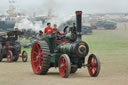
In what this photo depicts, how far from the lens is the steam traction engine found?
1204cm

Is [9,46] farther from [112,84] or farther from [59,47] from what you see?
[112,84]

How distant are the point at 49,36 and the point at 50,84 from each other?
3236 millimetres

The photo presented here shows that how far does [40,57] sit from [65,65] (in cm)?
147

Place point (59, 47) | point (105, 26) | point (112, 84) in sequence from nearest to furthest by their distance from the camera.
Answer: point (112, 84)
point (59, 47)
point (105, 26)

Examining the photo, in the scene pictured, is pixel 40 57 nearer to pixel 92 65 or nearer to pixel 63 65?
pixel 63 65

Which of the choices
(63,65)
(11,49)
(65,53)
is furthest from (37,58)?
(11,49)

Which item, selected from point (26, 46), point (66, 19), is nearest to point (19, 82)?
point (26, 46)

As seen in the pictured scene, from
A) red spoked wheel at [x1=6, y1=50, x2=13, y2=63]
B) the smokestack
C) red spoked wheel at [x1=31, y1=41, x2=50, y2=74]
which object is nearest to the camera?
the smokestack

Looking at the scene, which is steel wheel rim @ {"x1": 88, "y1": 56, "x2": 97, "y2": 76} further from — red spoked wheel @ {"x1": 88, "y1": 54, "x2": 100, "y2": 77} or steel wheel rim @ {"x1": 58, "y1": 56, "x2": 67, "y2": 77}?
steel wheel rim @ {"x1": 58, "y1": 56, "x2": 67, "y2": 77}

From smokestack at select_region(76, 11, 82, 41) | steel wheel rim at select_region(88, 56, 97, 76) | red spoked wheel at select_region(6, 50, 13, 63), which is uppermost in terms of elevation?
smokestack at select_region(76, 11, 82, 41)

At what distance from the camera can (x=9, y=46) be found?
2045 cm

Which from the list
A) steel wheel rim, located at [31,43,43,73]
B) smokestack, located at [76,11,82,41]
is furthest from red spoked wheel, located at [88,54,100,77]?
steel wheel rim, located at [31,43,43,73]

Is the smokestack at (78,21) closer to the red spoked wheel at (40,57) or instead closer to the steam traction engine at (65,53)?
the steam traction engine at (65,53)

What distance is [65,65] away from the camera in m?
12.0
